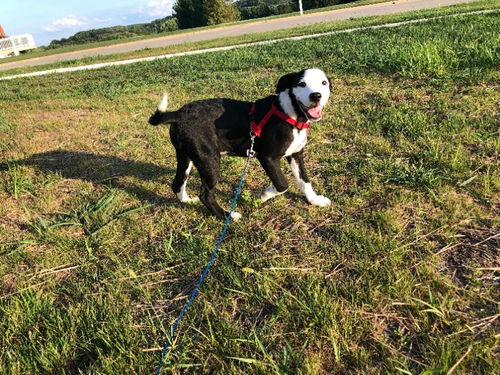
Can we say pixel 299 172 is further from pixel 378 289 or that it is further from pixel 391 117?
pixel 391 117

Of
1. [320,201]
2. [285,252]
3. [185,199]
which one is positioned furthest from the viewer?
[185,199]

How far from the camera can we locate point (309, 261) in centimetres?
279

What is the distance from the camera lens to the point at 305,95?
9.95ft

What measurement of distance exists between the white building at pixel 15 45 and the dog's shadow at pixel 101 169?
42.2 m

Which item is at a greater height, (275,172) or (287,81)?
(287,81)

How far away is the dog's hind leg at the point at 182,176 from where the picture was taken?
145 inches

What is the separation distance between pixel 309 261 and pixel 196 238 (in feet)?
3.69

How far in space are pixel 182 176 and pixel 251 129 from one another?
97 cm

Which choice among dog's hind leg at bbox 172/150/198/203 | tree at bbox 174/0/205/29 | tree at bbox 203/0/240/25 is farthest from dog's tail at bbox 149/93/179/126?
tree at bbox 174/0/205/29

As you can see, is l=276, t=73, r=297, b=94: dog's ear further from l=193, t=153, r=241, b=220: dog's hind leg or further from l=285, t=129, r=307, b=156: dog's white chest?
l=193, t=153, r=241, b=220: dog's hind leg

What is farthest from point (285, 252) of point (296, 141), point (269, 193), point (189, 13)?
point (189, 13)

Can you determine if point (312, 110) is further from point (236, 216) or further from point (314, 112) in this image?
point (236, 216)

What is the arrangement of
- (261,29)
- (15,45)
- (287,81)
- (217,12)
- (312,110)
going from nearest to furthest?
(312,110)
(287,81)
(261,29)
(15,45)
(217,12)

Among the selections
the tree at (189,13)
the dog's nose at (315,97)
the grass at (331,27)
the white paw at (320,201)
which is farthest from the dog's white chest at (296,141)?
the tree at (189,13)
